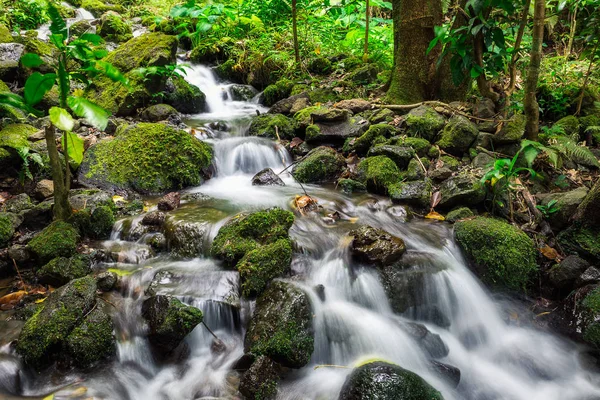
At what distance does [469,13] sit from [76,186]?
582 cm

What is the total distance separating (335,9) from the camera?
9.62m

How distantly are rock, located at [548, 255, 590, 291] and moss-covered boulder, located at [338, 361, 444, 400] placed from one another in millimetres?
2179

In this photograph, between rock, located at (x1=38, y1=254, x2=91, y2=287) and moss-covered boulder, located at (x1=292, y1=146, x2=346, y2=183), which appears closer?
rock, located at (x1=38, y1=254, x2=91, y2=287)

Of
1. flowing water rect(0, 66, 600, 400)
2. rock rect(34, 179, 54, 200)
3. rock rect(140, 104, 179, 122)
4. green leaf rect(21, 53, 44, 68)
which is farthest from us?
rock rect(140, 104, 179, 122)

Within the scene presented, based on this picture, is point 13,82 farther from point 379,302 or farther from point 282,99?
point 379,302

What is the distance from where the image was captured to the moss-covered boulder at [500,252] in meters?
3.91

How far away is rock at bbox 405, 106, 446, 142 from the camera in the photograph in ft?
18.8

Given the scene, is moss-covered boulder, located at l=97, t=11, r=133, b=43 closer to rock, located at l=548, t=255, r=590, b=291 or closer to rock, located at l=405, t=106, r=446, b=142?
rock, located at l=405, t=106, r=446, b=142

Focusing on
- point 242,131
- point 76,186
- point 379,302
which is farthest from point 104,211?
point 242,131

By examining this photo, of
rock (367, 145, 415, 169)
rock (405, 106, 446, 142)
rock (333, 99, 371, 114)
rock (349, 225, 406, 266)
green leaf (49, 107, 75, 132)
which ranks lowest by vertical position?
rock (349, 225, 406, 266)

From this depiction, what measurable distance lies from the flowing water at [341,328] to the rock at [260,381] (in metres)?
0.10

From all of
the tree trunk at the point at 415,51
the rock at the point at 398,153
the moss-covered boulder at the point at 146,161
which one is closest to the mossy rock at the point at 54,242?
the moss-covered boulder at the point at 146,161

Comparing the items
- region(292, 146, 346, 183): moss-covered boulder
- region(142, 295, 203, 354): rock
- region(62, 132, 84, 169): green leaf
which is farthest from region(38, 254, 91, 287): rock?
region(292, 146, 346, 183): moss-covered boulder

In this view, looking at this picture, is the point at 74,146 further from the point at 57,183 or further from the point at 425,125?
the point at 425,125
